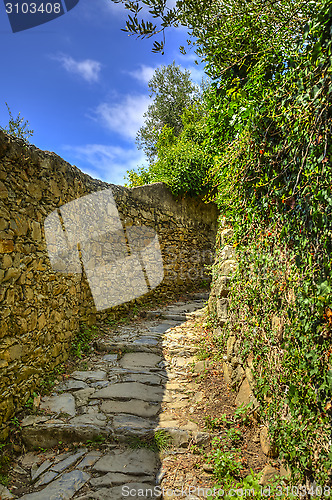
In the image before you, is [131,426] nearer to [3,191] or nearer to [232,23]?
[3,191]

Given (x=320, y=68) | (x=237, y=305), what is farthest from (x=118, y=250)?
(x=320, y=68)

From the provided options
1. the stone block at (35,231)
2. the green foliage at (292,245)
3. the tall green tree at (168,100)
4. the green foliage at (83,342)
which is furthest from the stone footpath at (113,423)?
the tall green tree at (168,100)

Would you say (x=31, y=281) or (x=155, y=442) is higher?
(x=31, y=281)

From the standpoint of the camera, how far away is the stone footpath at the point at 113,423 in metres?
2.41

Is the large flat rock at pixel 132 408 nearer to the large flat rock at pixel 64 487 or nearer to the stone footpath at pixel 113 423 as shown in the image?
the stone footpath at pixel 113 423

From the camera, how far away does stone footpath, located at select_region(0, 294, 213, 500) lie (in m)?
2.41

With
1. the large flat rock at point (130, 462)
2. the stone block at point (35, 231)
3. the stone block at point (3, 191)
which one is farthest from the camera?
the stone block at point (35, 231)

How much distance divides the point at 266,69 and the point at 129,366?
13.4 ft

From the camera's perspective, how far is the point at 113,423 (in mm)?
3047

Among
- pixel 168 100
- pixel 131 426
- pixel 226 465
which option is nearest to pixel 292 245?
pixel 226 465

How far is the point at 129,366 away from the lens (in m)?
4.21

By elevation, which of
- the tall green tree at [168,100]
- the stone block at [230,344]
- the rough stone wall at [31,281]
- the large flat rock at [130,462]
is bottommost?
the large flat rock at [130,462]

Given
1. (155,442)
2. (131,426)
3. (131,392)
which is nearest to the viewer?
(155,442)

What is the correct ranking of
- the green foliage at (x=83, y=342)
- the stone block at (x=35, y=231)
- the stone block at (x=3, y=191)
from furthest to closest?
the green foliage at (x=83, y=342)
the stone block at (x=35, y=231)
the stone block at (x=3, y=191)
